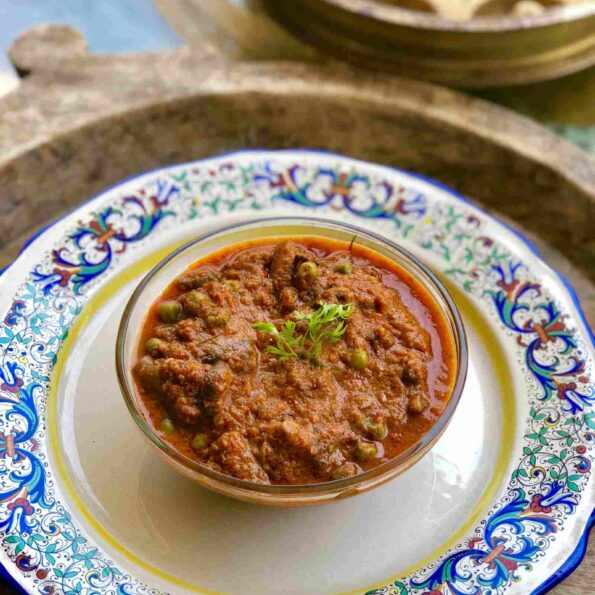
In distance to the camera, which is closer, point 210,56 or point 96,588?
point 96,588

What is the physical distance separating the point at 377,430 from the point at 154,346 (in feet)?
3.18

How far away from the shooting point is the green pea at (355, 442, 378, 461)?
2.80 meters

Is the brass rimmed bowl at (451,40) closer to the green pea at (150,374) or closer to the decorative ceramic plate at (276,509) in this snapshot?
the decorative ceramic plate at (276,509)

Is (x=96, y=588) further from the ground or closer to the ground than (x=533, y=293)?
closer to the ground

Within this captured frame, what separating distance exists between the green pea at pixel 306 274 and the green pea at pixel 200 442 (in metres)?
0.81

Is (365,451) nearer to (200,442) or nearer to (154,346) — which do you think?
(200,442)

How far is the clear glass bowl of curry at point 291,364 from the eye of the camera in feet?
9.10

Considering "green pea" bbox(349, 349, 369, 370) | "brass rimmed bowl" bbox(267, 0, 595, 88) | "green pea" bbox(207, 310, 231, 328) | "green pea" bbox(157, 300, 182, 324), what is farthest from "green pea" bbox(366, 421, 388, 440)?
"brass rimmed bowl" bbox(267, 0, 595, 88)

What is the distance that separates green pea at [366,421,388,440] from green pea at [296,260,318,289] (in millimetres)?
703

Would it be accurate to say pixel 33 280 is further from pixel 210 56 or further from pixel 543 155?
pixel 543 155

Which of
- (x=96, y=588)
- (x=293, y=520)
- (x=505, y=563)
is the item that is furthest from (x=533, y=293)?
(x=96, y=588)

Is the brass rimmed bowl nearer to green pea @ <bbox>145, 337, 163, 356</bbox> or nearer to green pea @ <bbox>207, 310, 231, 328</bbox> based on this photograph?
green pea @ <bbox>207, 310, 231, 328</bbox>

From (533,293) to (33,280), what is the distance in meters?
2.43

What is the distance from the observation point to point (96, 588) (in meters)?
2.71
